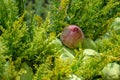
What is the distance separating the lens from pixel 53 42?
0.76 metres

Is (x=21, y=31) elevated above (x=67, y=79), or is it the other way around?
(x=21, y=31)

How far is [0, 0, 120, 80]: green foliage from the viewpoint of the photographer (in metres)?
0.69

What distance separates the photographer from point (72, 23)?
828mm

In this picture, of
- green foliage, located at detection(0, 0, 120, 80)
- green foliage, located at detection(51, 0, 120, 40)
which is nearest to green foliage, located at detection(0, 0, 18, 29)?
green foliage, located at detection(0, 0, 120, 80)

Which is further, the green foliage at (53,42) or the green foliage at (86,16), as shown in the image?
the green foliage at (86,16)

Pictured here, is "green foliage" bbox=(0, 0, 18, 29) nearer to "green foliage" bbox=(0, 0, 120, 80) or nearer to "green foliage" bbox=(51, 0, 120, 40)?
"green foliage" bbox=(0, 0, 120, 80)

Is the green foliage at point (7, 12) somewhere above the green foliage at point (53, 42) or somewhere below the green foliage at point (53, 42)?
above

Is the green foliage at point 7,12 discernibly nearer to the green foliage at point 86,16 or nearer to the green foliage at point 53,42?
the green foliage at point 53,42

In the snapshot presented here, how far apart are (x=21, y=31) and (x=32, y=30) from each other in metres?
0.06

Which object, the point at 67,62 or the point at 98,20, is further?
the point at 98,20

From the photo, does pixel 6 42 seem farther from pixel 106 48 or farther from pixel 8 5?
pixel 106 48

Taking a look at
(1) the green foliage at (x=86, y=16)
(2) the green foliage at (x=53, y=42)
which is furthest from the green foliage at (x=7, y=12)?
(1) the green foliage at (x=86, y=16)

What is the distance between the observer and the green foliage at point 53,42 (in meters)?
0.69

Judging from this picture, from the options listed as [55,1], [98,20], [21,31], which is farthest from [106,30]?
[21,31]
